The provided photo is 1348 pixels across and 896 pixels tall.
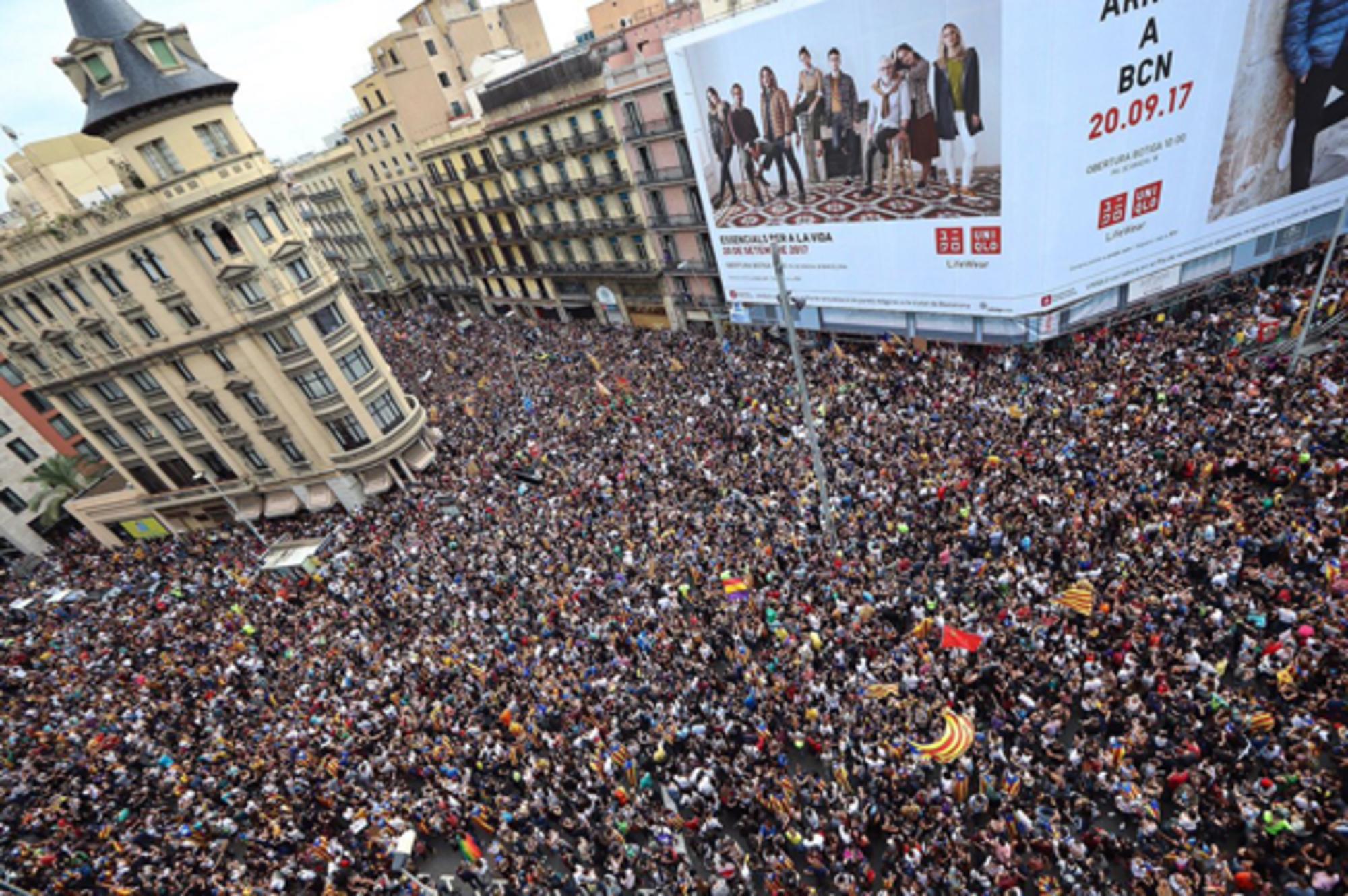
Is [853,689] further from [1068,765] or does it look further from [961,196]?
[961,196]

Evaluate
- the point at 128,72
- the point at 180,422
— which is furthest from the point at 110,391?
the point at 128,72

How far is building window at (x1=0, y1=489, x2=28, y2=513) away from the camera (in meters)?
42.5

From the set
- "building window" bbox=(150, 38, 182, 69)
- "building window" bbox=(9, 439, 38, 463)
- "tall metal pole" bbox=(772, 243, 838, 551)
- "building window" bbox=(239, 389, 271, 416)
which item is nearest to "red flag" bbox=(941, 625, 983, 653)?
"tall metal pole" bbox=(772, 243, 838, 551)

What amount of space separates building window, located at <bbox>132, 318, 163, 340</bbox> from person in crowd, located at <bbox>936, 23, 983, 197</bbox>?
37.8m

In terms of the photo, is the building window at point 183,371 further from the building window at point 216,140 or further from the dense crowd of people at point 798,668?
the dense crowd of people at point 798,668

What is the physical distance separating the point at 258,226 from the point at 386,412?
34.9 ft

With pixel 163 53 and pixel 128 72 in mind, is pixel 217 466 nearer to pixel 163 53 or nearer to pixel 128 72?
pixel 128 72

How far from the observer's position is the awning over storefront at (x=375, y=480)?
34.8 metres

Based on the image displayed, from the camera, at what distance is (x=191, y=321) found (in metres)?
31.1

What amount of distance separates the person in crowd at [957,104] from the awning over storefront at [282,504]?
3721 centimetres

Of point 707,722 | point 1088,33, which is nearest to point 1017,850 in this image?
point 707,722

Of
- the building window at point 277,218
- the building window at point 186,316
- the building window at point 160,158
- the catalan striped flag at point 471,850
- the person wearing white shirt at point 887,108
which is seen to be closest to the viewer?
the catalan striped flag at point 471,850

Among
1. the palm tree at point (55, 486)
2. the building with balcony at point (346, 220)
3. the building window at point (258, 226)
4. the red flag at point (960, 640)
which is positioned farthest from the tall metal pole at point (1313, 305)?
the building with balcony at point (346, 220)

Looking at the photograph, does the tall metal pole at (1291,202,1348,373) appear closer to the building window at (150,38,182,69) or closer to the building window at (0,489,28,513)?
the building window at (150,38,182,69)
